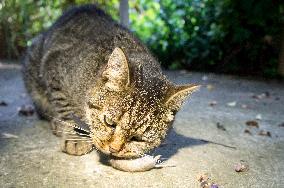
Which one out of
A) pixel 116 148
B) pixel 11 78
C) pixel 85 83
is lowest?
pixel 11 78

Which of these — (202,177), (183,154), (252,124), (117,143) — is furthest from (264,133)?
(117,143)

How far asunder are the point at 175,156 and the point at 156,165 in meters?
0.36

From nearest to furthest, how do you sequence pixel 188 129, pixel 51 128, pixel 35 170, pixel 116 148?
1. pixel 116 148
2. pixel 35 170
3. pixel 51 128
4. pixel 188 129

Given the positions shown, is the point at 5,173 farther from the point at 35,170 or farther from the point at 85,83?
the point at 85,83

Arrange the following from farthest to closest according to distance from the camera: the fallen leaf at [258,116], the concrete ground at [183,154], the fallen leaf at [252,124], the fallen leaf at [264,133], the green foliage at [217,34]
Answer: the green foliage at [217,34]
the fallen leaf at [258,116]
the fallen leaf at [252,124]
the fallen leaf at [264,133]
the concrete ground at [183,154]

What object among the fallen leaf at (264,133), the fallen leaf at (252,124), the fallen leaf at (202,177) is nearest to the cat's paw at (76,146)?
the fallen leaf at (202,177)

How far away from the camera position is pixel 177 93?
2.51m

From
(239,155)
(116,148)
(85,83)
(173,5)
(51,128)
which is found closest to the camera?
(116,148)

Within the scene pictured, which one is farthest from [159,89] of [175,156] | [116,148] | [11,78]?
[11,78]

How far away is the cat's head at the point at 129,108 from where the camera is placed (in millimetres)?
2355

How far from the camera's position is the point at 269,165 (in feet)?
9.74

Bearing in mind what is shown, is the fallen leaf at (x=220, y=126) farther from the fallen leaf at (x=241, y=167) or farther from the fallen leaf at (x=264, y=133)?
the fallen leaf at (x=241, y=167)

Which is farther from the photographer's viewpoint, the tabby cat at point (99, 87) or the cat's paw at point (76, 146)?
the cat's paw at point (76, 146)

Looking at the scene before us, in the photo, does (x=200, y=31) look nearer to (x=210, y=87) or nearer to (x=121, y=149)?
(x=210, y=87)
